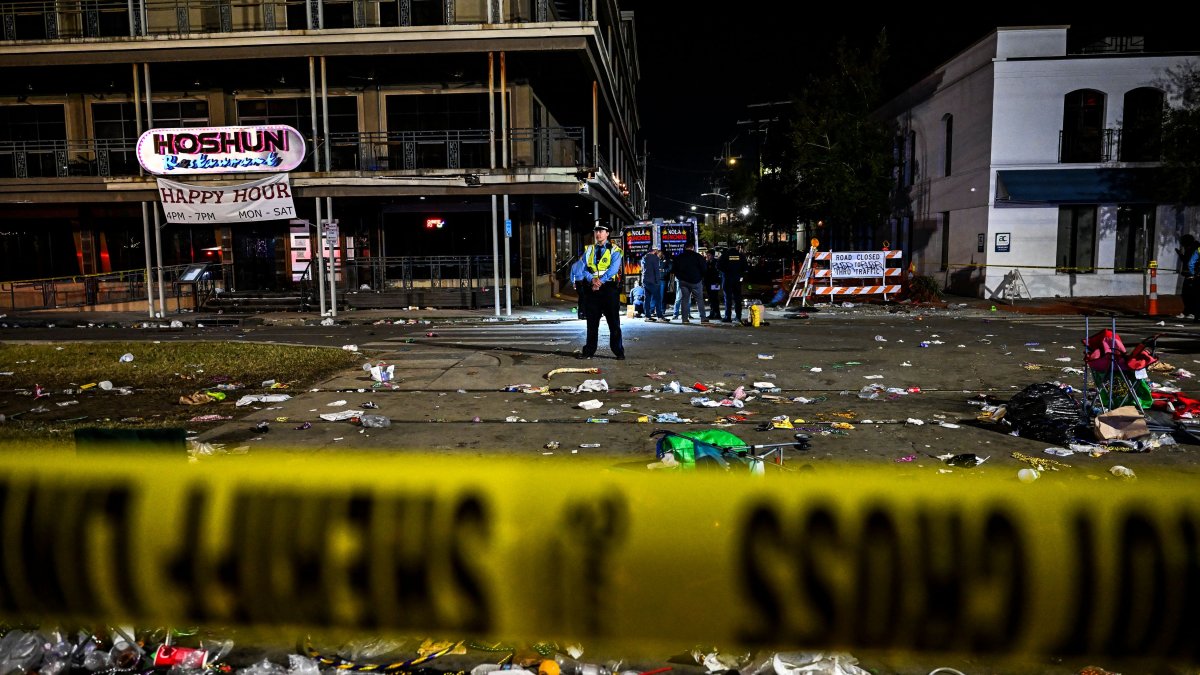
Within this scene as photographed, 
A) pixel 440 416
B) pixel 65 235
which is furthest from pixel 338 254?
pixel 440 416

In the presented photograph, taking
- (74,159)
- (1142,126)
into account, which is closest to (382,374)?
(74,159)

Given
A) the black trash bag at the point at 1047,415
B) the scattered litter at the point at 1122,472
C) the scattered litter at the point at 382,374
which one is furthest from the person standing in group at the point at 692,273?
the scattered litter at the point at 1122,472

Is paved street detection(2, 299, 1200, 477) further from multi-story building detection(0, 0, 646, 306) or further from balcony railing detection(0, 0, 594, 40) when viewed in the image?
balcony railing detection(0, 0, 594, 40)

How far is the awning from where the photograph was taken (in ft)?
71.4

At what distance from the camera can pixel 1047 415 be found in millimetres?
6551

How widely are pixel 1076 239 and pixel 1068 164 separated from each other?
216 cm

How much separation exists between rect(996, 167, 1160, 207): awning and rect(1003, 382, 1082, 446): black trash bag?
1734 centimetres

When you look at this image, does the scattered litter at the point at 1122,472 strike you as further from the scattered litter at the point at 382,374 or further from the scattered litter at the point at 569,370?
the scattered litter at the point at 382,374

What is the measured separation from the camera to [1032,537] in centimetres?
252

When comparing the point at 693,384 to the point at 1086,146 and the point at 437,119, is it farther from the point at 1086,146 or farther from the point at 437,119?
the point at 1086,146

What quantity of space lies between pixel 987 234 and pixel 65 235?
2771 cm

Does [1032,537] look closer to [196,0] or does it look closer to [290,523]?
[290,523]

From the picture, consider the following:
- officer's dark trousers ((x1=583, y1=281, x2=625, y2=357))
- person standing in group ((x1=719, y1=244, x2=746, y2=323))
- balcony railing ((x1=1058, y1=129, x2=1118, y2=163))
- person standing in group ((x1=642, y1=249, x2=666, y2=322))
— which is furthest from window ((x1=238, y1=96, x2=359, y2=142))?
balcony railing ((x1=1058, y1=129, x2=1118, y2=163))

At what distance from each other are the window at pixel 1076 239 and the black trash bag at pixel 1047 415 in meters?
18.2
